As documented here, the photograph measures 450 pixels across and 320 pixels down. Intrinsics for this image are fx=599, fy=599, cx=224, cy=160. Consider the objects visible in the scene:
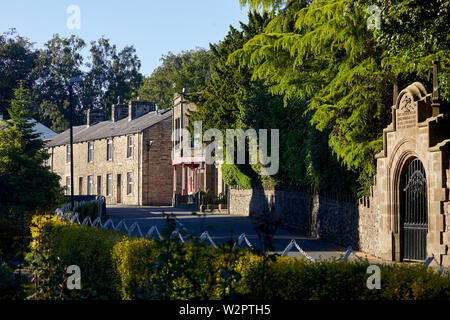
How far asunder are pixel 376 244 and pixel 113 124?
1844 inches

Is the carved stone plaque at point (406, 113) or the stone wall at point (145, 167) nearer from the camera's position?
the carved stone plaque at point (406, 113)

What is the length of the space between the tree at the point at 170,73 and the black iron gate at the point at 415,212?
62.3 m

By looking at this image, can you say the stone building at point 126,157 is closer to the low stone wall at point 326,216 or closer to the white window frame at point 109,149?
the white window frame at point 109,149

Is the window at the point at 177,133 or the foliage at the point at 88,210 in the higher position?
the window at the point at 177,133

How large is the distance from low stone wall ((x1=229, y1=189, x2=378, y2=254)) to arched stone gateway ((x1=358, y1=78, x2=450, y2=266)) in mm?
845

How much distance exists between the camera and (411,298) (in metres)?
7.11

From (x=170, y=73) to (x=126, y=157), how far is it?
32.5m

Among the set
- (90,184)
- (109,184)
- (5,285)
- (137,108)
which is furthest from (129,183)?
(5,285)

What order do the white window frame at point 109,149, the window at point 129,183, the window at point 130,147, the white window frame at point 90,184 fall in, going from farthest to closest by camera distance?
the white window frame at point 90,184 → the white window frame at point 109,149 → the window at point 129,183 → the window at point 130,147

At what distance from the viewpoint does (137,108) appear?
2375 inches

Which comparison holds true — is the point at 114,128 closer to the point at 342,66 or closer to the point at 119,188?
the point at 119,188

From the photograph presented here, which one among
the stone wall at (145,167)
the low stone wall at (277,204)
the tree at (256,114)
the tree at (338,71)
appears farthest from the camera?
the stone wall at (145,167)

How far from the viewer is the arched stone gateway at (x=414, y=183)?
14328mm

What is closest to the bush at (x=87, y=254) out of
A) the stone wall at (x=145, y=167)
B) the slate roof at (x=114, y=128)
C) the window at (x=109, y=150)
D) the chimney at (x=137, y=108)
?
the stone wall at (x=145, y=167)
